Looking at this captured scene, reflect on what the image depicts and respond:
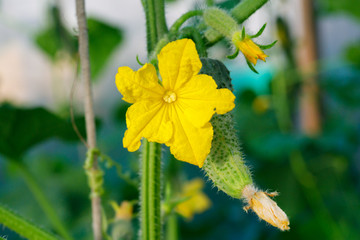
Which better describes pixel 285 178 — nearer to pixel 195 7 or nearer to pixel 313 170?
pixel 313 170

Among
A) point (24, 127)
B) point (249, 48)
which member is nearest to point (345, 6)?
point (24, 127)

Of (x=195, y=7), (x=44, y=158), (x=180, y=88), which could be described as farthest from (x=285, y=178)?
(x=180, y=88)

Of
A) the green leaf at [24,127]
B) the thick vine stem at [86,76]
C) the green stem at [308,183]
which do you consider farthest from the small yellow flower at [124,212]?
the green stem at [308,183]

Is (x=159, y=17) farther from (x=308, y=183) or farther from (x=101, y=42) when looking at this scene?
(x=101, y=42)

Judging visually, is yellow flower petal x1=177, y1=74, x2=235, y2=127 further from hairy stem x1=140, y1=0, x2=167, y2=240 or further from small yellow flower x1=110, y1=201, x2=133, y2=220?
small yellow flower x1=110, y1=201, x2=133, y2=220

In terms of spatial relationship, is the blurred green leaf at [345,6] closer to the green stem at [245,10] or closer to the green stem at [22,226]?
the green stem at [245,10]
